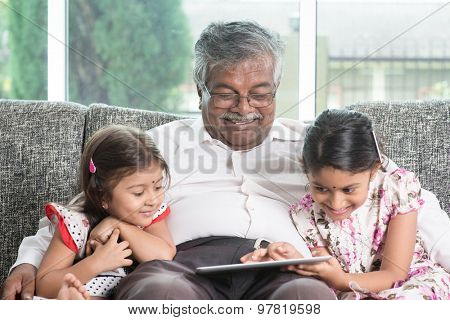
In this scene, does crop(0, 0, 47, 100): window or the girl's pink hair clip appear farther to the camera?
crop(0, 0, 47, 100): window

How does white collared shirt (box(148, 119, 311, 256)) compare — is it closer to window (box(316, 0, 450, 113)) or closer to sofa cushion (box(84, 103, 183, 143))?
sofa cushion (box(84, 103, 183, 143))

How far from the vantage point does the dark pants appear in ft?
4.12

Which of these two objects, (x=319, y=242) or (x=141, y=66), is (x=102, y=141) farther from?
(x=141, y=66)

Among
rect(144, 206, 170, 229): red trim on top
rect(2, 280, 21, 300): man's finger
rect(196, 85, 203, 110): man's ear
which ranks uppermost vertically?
rect(196, 85, 203, 110): man's ear

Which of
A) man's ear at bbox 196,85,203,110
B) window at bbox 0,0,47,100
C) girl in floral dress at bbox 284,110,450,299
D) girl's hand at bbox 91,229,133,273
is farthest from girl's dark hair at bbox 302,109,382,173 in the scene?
window at bbox 0,0,47,100

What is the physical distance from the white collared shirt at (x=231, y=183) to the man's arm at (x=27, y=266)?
0.30 meters

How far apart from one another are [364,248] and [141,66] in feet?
6.55

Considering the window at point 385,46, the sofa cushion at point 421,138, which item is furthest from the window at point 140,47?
the sofa cushion at point 421,138

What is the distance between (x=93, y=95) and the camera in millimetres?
3359

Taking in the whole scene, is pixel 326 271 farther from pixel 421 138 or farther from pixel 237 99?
pixel 421 138

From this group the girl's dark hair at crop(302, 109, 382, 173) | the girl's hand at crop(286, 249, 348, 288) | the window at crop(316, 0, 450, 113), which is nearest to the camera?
the girl's hand at crop(286, 249, 348, 288)

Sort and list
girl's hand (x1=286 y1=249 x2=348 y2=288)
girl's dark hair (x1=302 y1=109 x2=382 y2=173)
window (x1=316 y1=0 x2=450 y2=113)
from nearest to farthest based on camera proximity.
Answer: girl's hand (x1=286 y1=249 x2=348 y2=288)
girl's dark hair (x1=302 y1=109 x2=382 y2=173)
window (x1=316 y1=0 x2=450 y2=113)

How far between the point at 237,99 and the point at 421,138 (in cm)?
53
